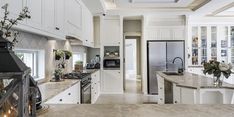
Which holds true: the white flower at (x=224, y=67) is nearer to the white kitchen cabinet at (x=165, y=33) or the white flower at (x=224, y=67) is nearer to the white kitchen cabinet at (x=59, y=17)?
the white kitchen cabinet at (x=59, y=17)

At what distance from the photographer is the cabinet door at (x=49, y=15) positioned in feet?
8.53

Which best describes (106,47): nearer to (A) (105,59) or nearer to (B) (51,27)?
(A) (105,59)

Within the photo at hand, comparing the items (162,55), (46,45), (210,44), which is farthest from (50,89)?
(210,44)

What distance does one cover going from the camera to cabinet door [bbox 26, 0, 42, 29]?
2.18 metres

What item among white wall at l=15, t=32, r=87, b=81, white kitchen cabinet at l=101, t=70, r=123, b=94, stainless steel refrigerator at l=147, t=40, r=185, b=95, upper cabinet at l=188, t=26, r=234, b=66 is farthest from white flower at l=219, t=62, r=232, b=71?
upper cabinet at l=188, t=26, r=234, b=66

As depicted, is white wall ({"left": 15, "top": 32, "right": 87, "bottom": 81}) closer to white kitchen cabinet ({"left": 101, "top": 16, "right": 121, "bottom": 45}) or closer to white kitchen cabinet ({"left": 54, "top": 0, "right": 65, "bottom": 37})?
white kitchen cabinet ({"left": 54, "top": 0, "right": 65, "bottom": 37})

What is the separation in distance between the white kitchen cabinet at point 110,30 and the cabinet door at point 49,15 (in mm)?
4714

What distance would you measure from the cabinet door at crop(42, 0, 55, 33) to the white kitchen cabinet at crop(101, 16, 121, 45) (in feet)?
15.5

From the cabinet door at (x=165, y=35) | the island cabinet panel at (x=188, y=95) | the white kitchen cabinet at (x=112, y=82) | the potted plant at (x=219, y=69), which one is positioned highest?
the cabinet door at (x=165, y=35)

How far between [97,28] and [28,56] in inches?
185

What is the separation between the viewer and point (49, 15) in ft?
9.08

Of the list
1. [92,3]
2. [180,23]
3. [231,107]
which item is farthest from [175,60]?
[231,107]

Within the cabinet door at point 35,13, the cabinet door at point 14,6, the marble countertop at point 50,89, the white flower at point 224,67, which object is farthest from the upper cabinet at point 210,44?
the cabinet door at point 14,6

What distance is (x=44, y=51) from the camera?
3.69 meters
